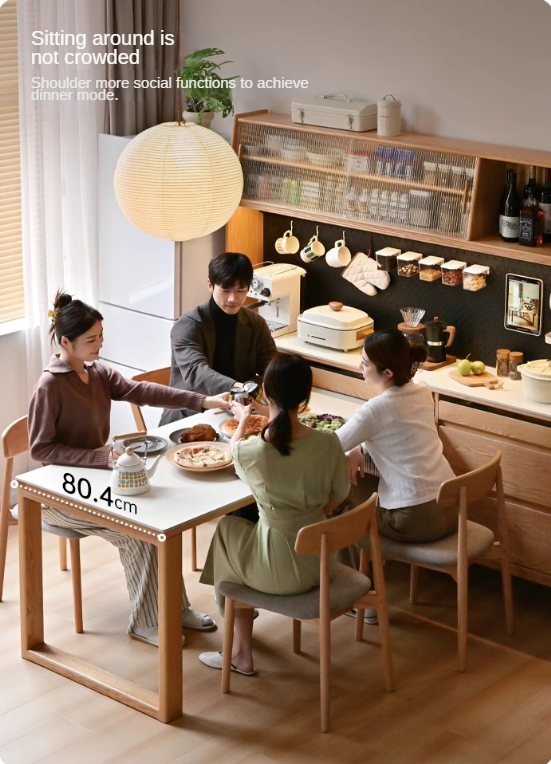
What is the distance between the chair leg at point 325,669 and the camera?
3182 mm

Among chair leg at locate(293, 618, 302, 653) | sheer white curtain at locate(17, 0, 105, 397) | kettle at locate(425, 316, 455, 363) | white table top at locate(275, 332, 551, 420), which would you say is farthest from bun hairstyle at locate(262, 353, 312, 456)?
sheer white curtain at locate(17, 0, 105, 397)

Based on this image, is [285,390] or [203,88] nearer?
[285,390]

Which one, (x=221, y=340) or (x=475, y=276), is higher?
(x=475, y=276)

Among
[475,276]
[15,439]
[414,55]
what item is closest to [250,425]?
[15,439]

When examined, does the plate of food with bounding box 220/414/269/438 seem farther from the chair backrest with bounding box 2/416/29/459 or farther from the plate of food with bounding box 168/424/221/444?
the chair backrest with bounding box 2/416/29/459

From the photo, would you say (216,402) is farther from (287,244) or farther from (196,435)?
(287,244)

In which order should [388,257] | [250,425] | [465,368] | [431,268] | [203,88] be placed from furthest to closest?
[203,88] < [388,257] < [431,268] < [465,368] < [250,425]

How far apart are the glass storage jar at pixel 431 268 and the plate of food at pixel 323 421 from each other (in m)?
0.88

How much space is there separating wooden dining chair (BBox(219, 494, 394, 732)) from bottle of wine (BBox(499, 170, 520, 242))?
55.2 inches

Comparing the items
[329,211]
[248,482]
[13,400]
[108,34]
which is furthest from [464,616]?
[108,34]

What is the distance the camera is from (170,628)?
3242mm

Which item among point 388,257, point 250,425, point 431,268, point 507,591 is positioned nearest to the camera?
point 250,425

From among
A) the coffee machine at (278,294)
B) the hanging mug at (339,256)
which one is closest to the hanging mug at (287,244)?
the coffee machine at (278,294)

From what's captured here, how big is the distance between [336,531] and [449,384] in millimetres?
1332
